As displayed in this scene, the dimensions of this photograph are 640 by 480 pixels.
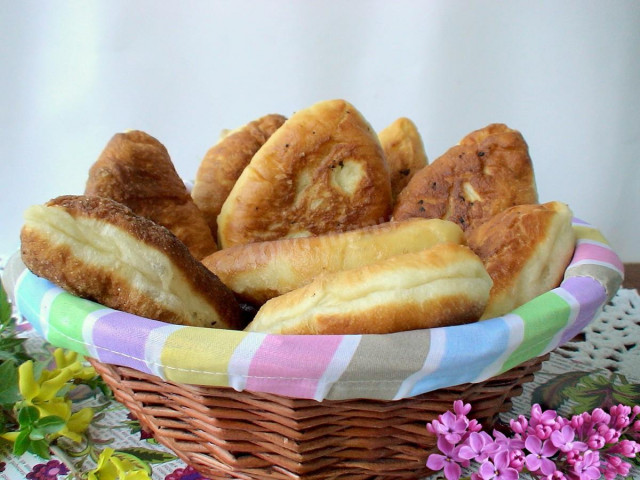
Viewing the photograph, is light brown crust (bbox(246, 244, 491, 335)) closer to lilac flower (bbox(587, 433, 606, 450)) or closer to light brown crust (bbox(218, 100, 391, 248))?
lilac flower (bbox(587, 433, 606, 450))

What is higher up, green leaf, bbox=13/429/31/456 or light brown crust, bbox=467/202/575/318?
light brown crust, bbox=467/202/575/318

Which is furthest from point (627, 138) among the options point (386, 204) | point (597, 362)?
point (386, 204)

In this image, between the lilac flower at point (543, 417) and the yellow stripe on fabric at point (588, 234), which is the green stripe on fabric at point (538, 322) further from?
the yellow stripe on fabric at point (588, 234)

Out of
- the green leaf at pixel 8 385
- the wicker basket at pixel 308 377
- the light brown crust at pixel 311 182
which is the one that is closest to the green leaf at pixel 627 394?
the wicker basket at pixel 308 377

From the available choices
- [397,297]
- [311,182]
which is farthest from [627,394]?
[311,182]

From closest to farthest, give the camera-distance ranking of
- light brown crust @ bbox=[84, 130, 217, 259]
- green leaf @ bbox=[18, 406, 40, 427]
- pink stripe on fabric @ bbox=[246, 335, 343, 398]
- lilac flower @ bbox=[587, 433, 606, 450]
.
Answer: pink stripe on fabric @ bbox=[246, 335, 343, 398] < lilac flower @ bbox=[587, 433, 606, 450] < green leaf @ bbox=[18, 406, 40, 427] < light brown crust @ bbox=[84, 130, 217, 259]

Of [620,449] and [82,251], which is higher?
[82,251]

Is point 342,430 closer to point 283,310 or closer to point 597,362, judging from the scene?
point 283,310

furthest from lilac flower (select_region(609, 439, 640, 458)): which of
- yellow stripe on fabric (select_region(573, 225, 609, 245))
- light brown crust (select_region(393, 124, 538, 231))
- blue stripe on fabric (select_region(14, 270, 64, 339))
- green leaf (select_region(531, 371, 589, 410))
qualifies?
A: blue stripe on fabric (select_region(14, 270, 64, 339))
